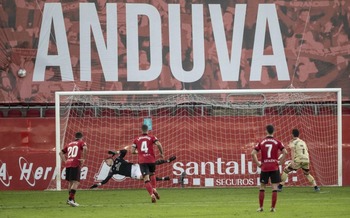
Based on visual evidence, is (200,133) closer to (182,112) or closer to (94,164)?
(182,112)

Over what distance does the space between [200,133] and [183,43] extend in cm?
424

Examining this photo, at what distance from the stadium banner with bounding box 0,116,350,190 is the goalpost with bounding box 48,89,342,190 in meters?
0.03

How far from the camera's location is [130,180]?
1130 inches

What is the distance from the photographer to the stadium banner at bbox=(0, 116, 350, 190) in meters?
28.3

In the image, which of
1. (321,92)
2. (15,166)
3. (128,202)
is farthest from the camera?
(321,92)

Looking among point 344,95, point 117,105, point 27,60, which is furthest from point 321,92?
point 27,60

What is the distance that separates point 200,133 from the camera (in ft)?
95.0

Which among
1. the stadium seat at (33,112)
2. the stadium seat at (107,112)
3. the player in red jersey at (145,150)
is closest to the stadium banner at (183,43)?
the stadium seat at (33,112)

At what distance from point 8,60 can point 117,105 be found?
394 cm

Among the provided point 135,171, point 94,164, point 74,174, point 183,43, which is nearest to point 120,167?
point 135,171

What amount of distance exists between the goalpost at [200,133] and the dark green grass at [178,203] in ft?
4.09

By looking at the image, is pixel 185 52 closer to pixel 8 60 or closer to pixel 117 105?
pixel 117 105

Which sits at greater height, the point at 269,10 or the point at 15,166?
the point at 269,10

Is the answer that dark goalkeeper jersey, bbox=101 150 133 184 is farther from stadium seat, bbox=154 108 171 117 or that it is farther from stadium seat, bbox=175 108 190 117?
stadium seat, bbox=175 108 190 117
